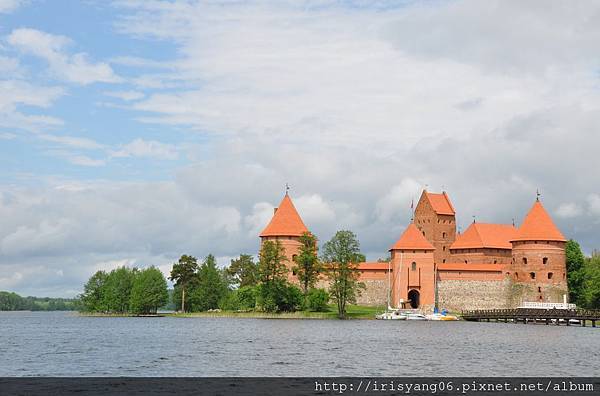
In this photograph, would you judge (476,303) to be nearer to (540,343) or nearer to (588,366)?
(540,343)

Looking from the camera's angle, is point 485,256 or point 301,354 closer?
point 301,354

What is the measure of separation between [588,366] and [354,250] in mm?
40367

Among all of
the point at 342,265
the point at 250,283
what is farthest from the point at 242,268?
the point at 342,265

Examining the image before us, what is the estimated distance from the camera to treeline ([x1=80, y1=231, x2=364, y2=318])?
6894 centimetres

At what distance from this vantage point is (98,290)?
282 feet

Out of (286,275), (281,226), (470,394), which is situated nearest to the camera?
(470,394)

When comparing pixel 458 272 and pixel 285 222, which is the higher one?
pixel 285 222

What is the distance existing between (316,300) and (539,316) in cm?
1839

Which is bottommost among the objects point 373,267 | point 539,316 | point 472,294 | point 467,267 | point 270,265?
point 539,316

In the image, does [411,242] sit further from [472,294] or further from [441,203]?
[441,203]

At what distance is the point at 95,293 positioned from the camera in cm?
8606

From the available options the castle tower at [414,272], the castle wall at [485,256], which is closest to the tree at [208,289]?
the castle tower at [414,272]

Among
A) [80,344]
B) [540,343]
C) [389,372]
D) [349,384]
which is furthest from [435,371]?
[80,344]

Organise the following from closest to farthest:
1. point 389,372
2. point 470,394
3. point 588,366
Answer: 1. point 470,394
2. point 389,372
3. point 588,366
